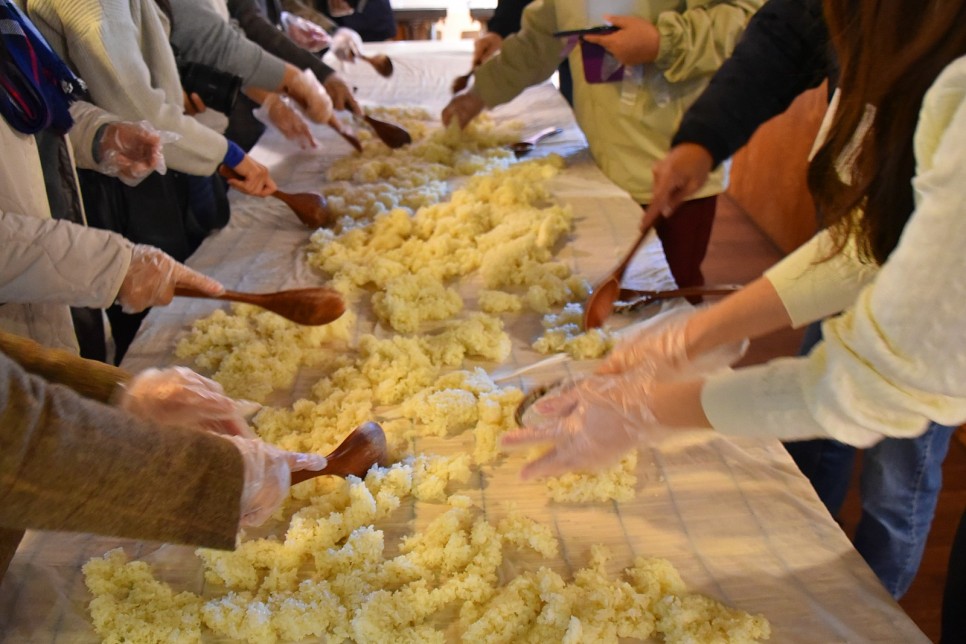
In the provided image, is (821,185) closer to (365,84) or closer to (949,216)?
(949,216)

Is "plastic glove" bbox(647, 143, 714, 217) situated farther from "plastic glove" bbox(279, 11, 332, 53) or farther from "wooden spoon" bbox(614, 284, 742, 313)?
"plastic glove" bbox(279, 11, 332, 53)

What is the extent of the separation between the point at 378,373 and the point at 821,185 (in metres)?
0.67

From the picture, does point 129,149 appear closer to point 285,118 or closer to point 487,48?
point 285,118

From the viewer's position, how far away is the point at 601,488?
855mm

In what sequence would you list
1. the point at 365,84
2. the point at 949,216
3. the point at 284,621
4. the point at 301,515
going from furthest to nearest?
the point at 365,84, the point at 301,515, the point at 284,621, the point at 949,216

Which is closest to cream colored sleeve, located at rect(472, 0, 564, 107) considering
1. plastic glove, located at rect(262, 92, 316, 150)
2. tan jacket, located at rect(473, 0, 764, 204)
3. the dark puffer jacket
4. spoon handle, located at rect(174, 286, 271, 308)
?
tan jacket, located at rect(473, 0, 764, 204)

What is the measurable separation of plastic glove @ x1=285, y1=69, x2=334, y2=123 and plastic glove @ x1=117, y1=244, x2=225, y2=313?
103 centimetres

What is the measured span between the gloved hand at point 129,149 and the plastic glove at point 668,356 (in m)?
0.97

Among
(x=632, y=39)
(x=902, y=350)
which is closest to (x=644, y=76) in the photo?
(x=632, y=39)

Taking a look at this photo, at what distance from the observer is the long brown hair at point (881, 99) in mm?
532

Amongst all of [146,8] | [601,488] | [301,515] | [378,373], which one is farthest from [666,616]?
[146,8]

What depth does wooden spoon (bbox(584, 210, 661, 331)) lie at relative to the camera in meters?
1.20

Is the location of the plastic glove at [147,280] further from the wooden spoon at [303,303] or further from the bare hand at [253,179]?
the bare hand at [253,179]

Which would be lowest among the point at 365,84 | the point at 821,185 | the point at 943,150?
the point at 365,84
